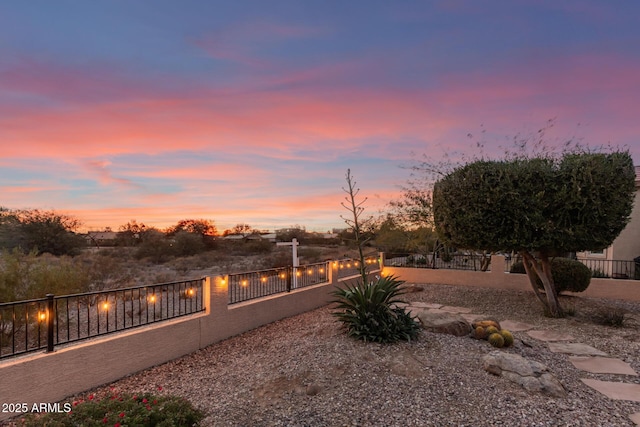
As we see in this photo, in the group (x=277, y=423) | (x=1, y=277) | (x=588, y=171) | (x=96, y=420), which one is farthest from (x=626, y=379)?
(x=1, y=277)

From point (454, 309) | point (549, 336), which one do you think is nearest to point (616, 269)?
point (454, 309)

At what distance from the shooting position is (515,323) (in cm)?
811

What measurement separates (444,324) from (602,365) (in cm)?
237

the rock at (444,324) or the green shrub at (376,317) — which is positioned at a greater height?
the green shrub at (376,317)

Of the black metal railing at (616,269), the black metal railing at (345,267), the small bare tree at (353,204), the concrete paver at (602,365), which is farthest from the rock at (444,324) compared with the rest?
the black metal railing at (616,269)

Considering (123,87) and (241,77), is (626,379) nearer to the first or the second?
(241,77)

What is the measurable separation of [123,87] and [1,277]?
5068mm

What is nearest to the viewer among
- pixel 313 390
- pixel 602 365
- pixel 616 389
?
pixel 313 390

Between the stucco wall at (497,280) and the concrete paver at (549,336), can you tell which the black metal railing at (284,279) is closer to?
the stucco wall at (497,280)

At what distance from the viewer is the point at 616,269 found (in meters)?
13.4

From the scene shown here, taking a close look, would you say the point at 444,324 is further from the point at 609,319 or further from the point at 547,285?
the point at 609,319

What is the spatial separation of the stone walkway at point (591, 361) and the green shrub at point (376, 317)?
2491mm

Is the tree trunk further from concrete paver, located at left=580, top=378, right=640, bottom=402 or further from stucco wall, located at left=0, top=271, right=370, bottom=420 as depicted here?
stucco wall, located at left=0, top=271, right=370, bottom=420

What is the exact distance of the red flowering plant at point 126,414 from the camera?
2562mm
